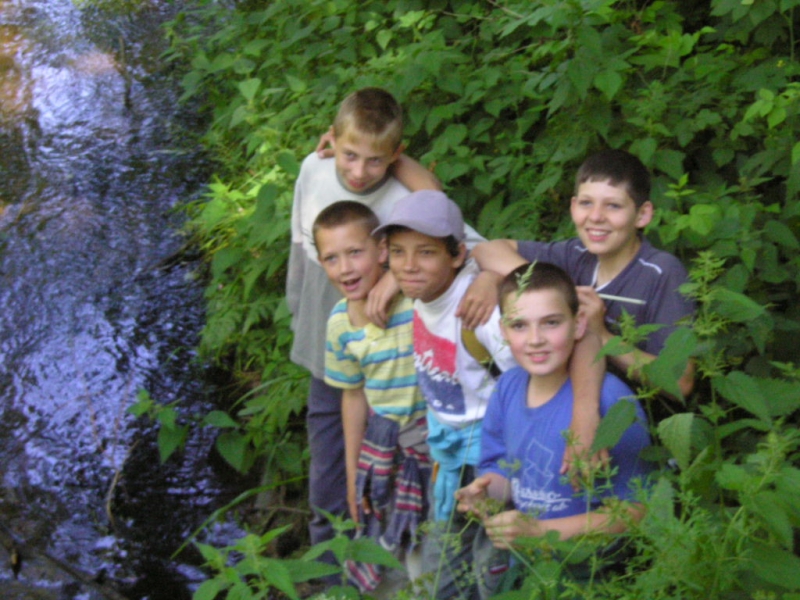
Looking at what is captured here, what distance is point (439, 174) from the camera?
4.11 m

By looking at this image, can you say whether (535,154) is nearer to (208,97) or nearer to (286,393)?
(286,393)

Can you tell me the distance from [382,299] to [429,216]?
32 centimetres

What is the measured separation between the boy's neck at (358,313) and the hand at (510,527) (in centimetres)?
96

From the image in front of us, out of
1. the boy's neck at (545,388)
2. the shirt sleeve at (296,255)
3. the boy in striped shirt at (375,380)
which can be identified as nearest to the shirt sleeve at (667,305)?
the boy's neck at (545,388)

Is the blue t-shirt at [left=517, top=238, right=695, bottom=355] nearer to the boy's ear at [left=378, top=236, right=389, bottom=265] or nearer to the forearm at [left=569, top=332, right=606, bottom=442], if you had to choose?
the forearm at [left=569, top=332, right=606, bottom=442]

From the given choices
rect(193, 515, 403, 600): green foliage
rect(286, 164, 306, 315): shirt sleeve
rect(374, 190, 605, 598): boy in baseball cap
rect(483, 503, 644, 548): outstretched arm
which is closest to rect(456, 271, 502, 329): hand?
rect(374, 190, 605, 598): boy in baseball cap

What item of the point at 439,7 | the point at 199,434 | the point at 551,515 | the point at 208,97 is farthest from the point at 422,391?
the point at 208,97

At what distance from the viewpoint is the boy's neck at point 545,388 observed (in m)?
2.39

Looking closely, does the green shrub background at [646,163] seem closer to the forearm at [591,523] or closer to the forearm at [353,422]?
the forearm at [591,523]

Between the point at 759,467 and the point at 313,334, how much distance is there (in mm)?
1815

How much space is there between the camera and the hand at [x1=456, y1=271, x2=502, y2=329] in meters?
2.58

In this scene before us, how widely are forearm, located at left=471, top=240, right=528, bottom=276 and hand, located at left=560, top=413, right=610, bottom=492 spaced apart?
1.94 feet

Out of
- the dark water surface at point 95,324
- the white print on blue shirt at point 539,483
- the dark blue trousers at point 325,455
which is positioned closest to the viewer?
the white print on blue shirt at point 539,483

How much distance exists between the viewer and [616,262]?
2672 millimetres
